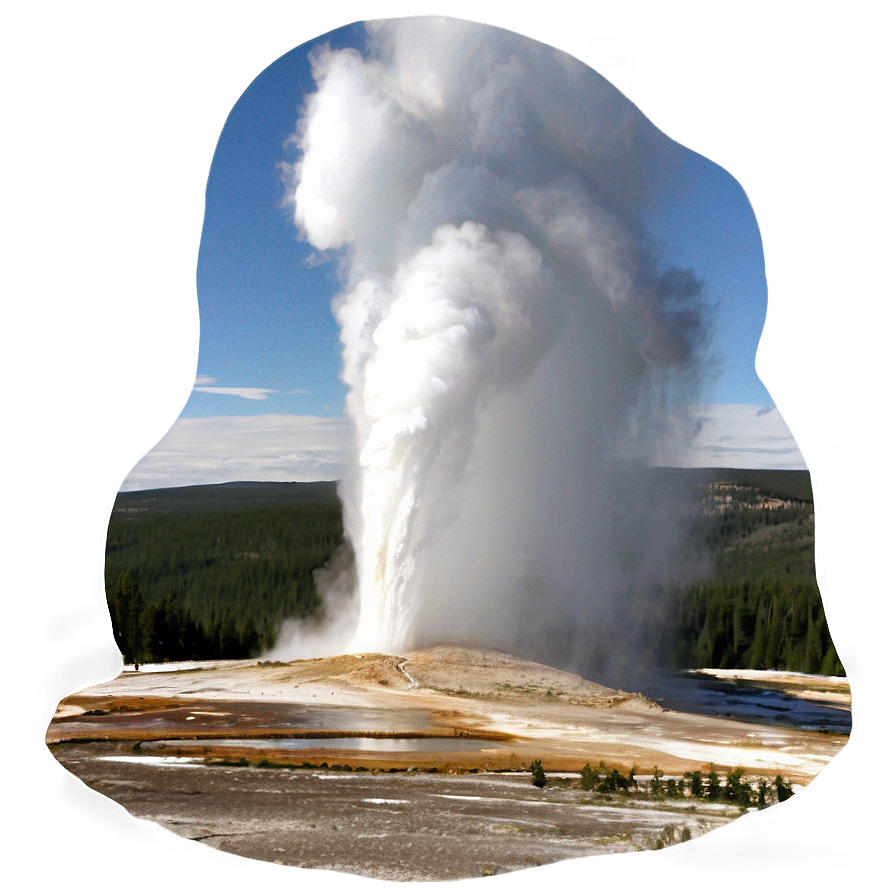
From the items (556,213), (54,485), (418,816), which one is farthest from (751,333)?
(54,485)

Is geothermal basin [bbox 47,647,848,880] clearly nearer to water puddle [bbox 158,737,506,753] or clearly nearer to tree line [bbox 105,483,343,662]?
water puddle [bbox 158,737,506,753]

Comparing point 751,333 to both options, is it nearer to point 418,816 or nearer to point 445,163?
point 445,163

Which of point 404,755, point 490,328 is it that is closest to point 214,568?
point 404,755

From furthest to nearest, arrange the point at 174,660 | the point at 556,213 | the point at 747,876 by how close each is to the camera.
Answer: the point at 174,660 → the point at 556,213 → the point at 747,876

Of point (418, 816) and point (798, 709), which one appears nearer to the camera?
point (418, 816)

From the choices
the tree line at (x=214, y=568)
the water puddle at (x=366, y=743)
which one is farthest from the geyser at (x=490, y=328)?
the water puddle at (x=366, y=743)

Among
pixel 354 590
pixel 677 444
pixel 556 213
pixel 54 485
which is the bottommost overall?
Result: pixel 354 590

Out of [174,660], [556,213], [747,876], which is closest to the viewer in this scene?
[747,876]
